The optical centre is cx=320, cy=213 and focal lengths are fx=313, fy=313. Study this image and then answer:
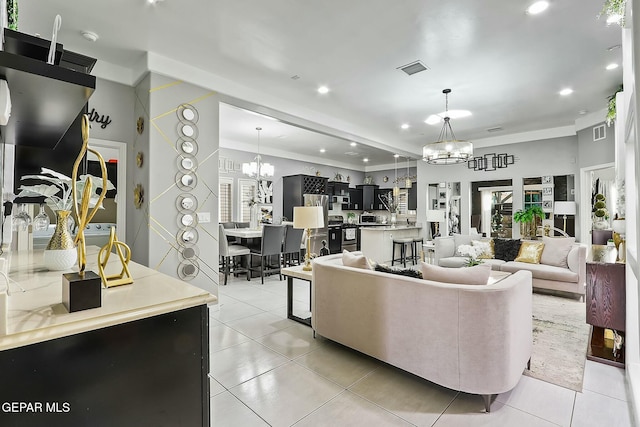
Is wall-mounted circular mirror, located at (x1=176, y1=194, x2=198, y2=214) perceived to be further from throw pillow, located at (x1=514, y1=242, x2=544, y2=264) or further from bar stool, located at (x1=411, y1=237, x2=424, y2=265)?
bar stool, located at (x1=411, y1=237, x2=424, y2=265)

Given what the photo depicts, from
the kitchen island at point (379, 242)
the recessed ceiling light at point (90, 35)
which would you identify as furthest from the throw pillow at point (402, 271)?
the kitchen island at point (379, 242)

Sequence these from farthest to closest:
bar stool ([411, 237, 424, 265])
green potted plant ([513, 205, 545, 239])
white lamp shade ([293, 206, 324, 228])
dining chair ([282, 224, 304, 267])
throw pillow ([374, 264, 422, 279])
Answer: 1. bar stool ([411, 237, 424, 265])
2. green potted plant ([513, 205, 545, 239])
3. dining chair ([282, 224, 304, 267])
4. white lamp shade ([293, 206, 324, 228])
5. throw pillow ([374, 264, 422, 279])

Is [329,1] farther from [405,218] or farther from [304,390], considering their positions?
[405,218]

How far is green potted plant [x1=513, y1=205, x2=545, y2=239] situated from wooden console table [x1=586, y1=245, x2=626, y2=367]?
4.23 metres

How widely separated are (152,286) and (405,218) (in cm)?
979

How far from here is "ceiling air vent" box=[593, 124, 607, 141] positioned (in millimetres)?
5383

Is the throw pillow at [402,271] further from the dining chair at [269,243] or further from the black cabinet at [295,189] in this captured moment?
the black cabinet at [295,189]

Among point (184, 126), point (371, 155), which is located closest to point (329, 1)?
point (184, 126)

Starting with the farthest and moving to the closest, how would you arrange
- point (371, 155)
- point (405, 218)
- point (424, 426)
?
1. point (405, 218)
2. point (371, 155)
3. point (424, 426)

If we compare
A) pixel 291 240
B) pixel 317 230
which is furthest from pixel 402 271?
pixel 317 230

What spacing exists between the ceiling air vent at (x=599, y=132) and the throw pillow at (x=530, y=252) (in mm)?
2331

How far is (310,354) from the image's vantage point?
2.75 meters

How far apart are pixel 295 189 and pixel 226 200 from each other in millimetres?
1911

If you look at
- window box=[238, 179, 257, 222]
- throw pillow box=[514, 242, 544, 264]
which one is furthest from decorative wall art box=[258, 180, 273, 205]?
throw pillow box=[514, 242, 544, 264]
